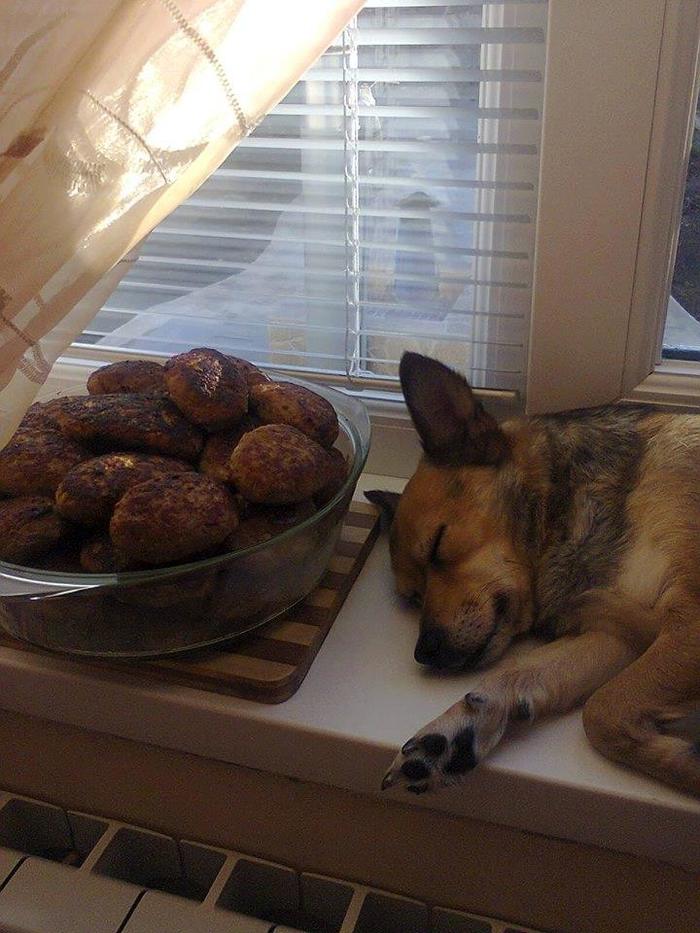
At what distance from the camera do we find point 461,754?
845mm

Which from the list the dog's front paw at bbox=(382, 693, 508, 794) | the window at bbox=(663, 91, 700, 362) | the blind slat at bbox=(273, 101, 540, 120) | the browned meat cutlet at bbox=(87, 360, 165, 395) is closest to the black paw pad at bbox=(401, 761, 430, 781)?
the dog's front paw at bbox=(382, 693, 508, 794)

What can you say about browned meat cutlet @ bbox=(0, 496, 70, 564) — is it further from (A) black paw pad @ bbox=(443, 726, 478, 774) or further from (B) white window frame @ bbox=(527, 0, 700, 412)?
(B) white window frame @ bbox=(527, 0, 700, 412)

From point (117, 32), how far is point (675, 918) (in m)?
1.02

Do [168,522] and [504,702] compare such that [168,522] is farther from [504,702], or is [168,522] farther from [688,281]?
[688,281]

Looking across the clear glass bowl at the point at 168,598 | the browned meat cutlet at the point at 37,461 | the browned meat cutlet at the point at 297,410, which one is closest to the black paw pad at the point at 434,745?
the clear glass bowl at the point at 168,598

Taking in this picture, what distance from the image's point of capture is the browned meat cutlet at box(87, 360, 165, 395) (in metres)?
1.07

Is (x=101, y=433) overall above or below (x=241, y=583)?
above

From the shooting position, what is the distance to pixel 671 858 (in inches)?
32.6

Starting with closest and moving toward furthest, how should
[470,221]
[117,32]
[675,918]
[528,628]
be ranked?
[117,32]
[675,918]
[528,628]
[470,221]

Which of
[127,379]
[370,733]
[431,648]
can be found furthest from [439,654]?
[127,379]

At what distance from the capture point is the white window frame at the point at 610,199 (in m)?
0.99

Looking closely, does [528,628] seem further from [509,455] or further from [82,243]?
[82,243]

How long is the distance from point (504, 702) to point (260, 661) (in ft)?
0.87

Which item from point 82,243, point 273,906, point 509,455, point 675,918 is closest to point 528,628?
point 509,455
